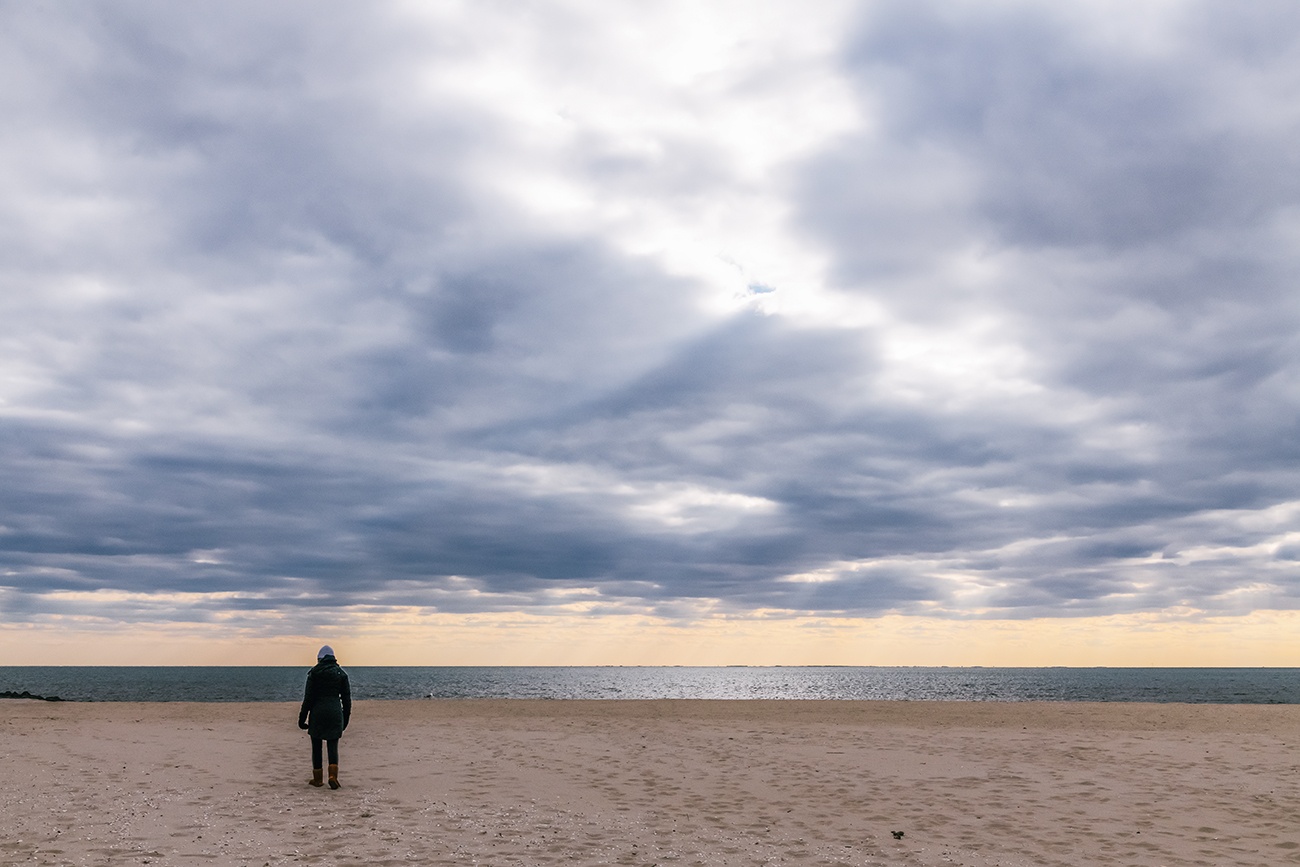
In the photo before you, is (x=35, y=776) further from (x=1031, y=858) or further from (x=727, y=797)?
(x=1031, y=858)

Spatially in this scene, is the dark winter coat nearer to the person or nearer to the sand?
the person

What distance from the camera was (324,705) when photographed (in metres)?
16.1

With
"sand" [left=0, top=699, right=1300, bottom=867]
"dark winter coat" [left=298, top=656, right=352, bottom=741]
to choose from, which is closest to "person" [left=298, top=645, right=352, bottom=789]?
"dark winter coat" [left=298, top=656, right=352, bottom=741]

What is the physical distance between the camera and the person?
16.0m

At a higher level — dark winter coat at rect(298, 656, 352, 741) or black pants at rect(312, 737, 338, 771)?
dark winter coat at rect(298, 656, 352, 741)

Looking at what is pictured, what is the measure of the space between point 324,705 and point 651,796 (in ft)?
20.3

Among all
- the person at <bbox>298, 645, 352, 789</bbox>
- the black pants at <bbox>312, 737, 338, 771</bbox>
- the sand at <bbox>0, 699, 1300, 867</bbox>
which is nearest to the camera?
the sand at <bbox>0, 699, 1300, 867</bbox>

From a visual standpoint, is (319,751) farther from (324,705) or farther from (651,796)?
(651,796)

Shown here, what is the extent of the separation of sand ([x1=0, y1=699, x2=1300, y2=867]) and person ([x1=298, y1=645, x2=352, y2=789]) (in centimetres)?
80

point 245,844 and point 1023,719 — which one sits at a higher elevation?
point 245,844

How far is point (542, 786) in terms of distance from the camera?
16375 mm

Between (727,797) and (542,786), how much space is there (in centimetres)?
349

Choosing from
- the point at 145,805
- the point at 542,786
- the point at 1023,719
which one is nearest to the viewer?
the point at 145,805

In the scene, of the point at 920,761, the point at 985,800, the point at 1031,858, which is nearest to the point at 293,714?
the point at 920,761
